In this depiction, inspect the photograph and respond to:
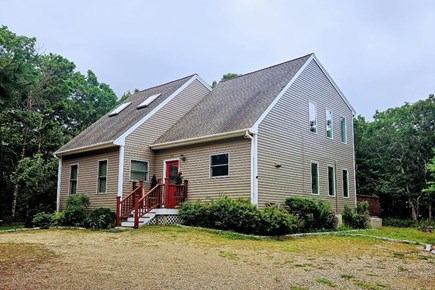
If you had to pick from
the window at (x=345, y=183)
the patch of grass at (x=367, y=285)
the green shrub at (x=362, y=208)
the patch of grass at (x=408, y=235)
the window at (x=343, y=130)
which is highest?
the window at (x=343, y=130)

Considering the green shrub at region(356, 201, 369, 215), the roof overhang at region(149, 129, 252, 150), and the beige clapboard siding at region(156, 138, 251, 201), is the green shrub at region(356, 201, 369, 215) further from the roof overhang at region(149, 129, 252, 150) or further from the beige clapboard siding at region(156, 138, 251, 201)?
the roof overhang at region(149, 129, 252, 150)

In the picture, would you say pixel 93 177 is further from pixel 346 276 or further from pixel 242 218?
pixel 346 276

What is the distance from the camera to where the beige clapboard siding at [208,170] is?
13.9 m

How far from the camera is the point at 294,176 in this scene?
1560cm

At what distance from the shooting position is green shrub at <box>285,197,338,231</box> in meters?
14.2

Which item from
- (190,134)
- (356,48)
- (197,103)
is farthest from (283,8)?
(356,48)

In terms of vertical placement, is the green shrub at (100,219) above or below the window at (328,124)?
below

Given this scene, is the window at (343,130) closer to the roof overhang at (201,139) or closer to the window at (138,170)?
the roof overhang at (201,139)

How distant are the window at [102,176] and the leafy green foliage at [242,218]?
17.5 ft

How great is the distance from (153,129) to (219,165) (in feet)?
13.5

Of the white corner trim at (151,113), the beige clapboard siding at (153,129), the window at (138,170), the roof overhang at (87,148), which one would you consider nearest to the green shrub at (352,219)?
the beige clapboard siding at (153,129)

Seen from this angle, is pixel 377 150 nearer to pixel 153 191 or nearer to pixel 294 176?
pixel 294 176

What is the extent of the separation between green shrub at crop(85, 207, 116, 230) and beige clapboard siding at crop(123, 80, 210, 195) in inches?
55.8

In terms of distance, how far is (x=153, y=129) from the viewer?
1725 centimetres
